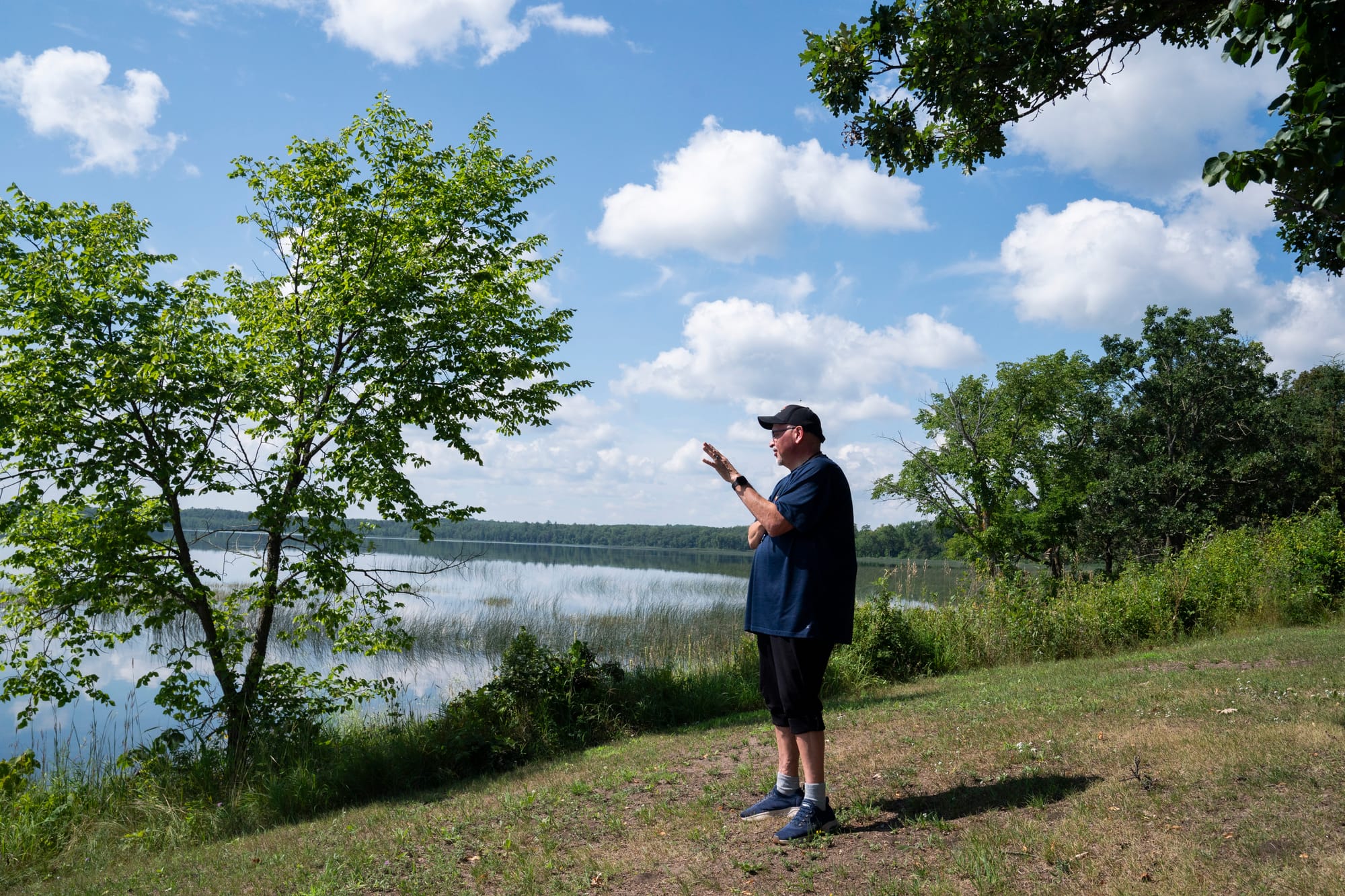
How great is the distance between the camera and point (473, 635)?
20156 millimetres

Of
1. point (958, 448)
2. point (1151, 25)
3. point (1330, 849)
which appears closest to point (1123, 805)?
point (1330, 849)

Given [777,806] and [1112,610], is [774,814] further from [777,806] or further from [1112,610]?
[1112,610]

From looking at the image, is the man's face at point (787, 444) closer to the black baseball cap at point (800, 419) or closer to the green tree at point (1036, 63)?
the black baseball cap at point (800, 419)

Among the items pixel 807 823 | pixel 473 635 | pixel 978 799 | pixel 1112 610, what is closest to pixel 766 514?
pixel 807 823

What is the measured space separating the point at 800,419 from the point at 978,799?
236cm

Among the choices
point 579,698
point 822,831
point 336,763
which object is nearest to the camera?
point 822,831

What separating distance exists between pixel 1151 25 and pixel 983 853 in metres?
5.71

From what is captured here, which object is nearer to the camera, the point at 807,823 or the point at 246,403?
the point at 807,823

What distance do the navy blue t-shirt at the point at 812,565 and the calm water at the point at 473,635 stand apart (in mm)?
5475

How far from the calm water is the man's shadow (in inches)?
225

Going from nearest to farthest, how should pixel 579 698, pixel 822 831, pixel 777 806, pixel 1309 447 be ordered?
pixel 822 831 → pixel 777 806 → pixel 579 698 → pixel 1309 447

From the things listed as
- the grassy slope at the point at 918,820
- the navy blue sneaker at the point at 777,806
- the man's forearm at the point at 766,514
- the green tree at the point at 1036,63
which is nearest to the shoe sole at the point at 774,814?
the navy blue sneaker at the point at 777,806

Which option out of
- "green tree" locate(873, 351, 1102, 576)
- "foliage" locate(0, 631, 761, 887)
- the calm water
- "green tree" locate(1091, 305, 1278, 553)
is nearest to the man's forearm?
"foliage" locate(0, 631, 761, 887)

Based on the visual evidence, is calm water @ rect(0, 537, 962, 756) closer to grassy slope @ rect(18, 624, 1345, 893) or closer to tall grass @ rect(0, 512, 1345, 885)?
tall grass @ rect(0, 512, 1345, 885)
